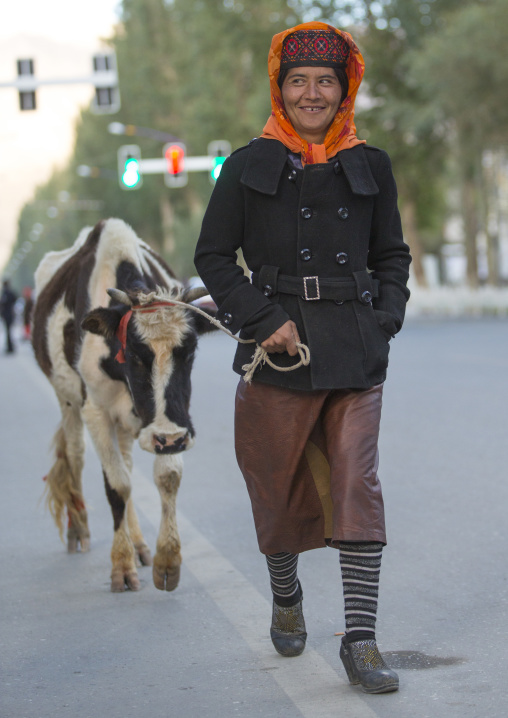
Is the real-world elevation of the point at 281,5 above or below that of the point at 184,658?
above

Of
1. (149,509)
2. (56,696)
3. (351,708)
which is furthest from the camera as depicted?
(149,509)

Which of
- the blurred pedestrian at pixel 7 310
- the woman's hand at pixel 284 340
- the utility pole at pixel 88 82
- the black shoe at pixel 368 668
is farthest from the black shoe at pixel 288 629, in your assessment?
the blurred pedestrian at pixel 7 310

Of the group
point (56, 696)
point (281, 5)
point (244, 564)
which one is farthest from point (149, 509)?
point (281, 5)

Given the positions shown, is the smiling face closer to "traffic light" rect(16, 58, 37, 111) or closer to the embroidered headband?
the embroidered headband

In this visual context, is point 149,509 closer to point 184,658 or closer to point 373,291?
point 184,658

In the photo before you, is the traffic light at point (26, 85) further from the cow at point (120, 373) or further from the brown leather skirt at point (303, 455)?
the brown leather skirt at point (303, 455)

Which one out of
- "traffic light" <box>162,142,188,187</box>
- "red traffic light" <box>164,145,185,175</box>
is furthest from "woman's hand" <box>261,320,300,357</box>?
"red traffic light" <box>164,145,185,175</box>

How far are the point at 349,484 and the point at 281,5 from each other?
4648cm

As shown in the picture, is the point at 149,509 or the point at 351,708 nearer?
the point at 351,708

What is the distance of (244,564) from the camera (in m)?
6.51

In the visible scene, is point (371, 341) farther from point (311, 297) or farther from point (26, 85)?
point (26, 85)

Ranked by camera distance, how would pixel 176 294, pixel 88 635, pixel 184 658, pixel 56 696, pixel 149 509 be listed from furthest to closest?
pixel 149 509 → pixel 176 294 → pixel 88 635 → pixel 184 658 → pixel 56 696

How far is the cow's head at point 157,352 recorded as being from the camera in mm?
5844

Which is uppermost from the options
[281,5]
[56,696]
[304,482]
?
[281,5]
